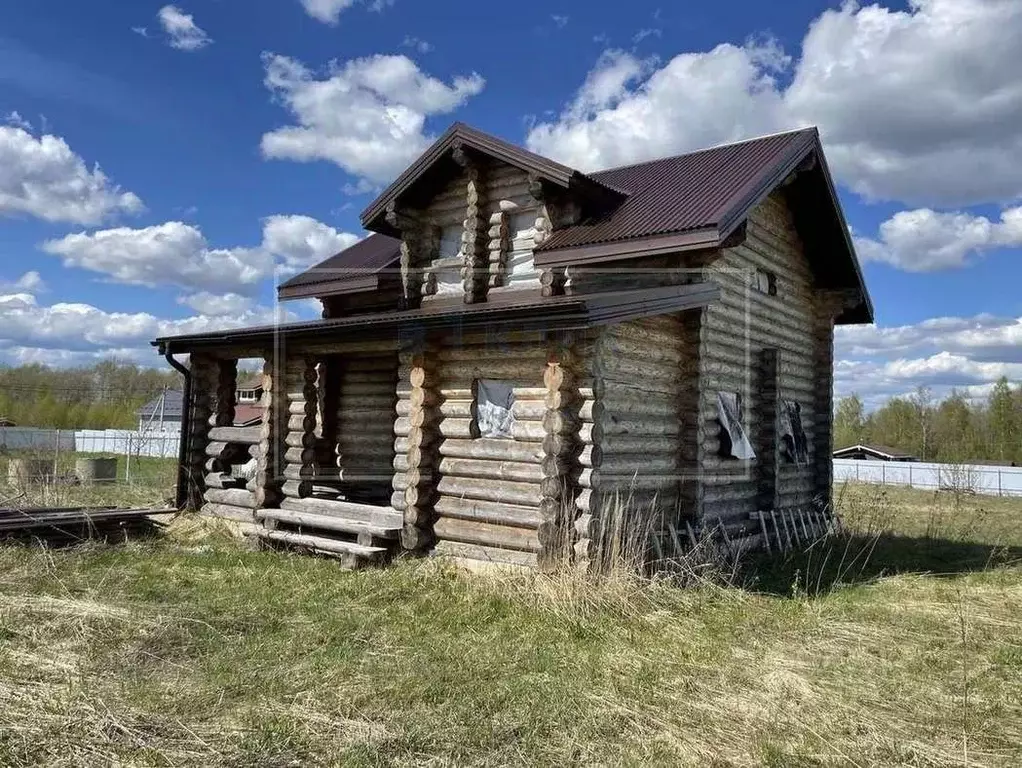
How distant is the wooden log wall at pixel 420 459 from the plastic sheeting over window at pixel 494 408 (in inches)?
25.8

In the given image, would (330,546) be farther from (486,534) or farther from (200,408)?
(200,408)

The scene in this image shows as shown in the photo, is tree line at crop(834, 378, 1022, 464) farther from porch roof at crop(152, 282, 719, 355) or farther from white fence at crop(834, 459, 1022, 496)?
porch roof at crop(152, 282, 719, 355)

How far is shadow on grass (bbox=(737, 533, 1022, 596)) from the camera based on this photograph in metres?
9.71

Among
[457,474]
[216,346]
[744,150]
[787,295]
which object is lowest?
[457,474]

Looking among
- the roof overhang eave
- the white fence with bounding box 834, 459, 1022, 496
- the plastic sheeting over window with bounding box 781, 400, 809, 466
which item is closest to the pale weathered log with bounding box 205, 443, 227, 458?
the roof overhang eave

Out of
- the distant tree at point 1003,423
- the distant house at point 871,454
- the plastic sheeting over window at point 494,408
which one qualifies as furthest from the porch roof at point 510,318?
the distant tree at point 1003,423

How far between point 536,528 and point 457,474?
1.45 m

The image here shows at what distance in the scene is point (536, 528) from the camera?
8.92 meters

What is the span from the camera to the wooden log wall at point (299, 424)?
11.8 m

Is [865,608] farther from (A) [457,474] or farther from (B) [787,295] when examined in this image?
(B) [787,295]

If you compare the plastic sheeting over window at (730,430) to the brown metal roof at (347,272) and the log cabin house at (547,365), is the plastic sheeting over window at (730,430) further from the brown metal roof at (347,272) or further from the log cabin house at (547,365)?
the brown metal roof at (347,272)

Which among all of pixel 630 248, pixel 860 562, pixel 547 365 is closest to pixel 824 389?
pixel 860 562

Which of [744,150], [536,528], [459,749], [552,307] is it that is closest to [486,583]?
[536,528]

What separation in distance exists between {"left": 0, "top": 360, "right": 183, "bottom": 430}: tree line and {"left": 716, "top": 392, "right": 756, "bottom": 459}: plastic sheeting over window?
64.9m
